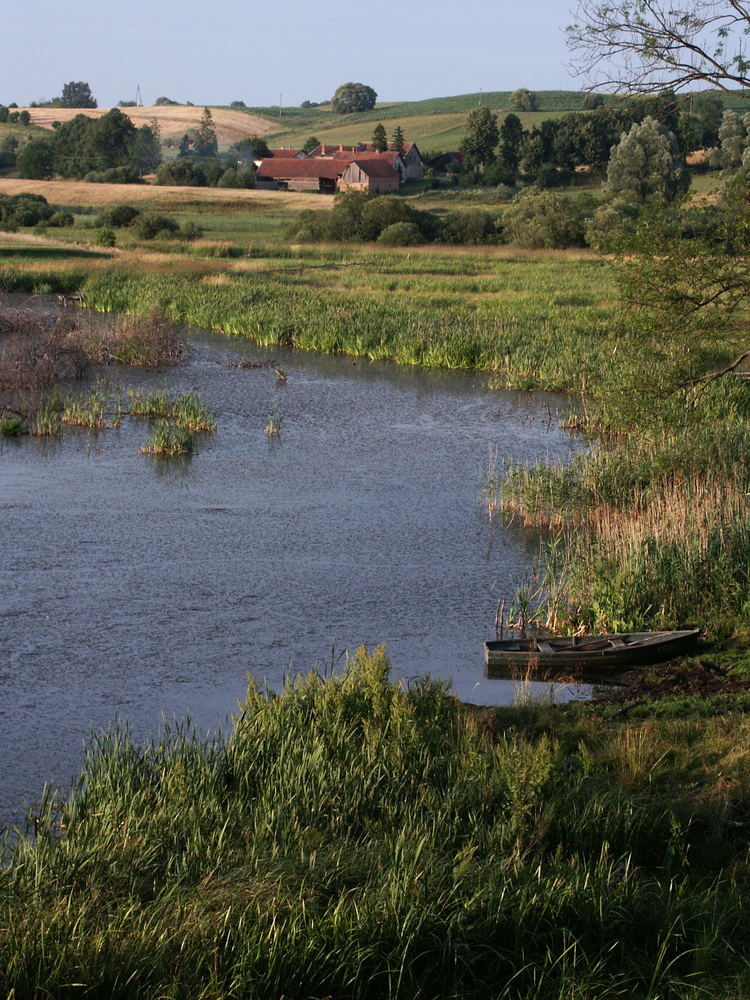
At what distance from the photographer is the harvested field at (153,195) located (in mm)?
74562

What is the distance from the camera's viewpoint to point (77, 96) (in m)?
176

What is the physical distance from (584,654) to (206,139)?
5657 inches

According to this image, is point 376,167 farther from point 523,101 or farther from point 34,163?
point 523,101

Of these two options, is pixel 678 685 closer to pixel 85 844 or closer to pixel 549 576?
pixel 549 576

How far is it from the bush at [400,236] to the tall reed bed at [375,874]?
48.7 metres

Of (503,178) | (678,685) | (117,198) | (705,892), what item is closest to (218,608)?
(678,685)

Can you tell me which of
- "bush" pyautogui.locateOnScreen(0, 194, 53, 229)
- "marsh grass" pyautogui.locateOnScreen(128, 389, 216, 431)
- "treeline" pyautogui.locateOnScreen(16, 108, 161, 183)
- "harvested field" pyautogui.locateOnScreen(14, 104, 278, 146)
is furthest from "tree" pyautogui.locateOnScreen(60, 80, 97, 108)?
"marsh grass" pyautogui.locateOnScreen(128, 389, 216, 431)

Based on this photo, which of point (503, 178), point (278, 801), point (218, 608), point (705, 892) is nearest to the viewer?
point (705, 892)

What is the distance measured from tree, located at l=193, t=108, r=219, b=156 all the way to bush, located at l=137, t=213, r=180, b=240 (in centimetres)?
8637

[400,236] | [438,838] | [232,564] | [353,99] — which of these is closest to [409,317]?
[232,564]

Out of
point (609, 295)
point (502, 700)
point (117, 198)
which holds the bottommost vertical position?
point (502, 700)

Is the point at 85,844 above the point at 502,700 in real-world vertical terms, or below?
above

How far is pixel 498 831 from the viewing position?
5617mm

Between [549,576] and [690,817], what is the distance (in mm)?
5810
